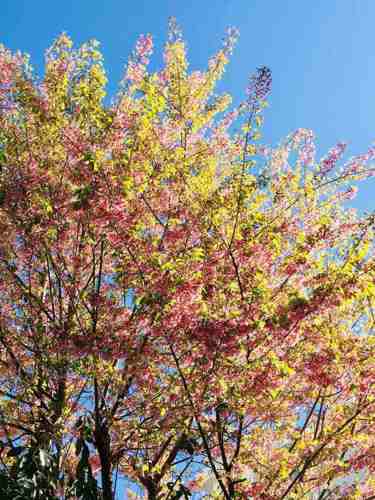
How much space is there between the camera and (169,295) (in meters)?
5.53

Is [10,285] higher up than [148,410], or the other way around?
[10,285]

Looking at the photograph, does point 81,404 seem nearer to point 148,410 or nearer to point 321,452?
point 148,410

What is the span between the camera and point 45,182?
22.3ft

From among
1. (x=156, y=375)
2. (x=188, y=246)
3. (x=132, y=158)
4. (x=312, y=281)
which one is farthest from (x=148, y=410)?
(x=132, y=158)

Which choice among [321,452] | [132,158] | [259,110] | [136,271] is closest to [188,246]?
[136,271]

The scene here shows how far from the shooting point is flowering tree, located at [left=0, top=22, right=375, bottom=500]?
561 centimetres

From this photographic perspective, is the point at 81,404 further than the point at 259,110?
Yes

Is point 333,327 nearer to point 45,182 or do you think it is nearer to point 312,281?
point 312,281

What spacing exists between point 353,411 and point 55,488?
12.4ft

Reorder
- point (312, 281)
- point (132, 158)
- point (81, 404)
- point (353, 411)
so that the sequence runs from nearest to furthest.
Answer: point (312, 281) → point (353, 411) → point (132, 158) → point (81, 404)

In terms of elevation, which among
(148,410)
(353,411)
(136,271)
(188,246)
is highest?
(188,246)

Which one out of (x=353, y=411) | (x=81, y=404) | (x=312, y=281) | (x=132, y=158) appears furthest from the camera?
(x=81, y=404)

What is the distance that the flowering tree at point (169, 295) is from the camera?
5613 millimetres

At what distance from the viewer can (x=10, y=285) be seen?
22.7 ft
